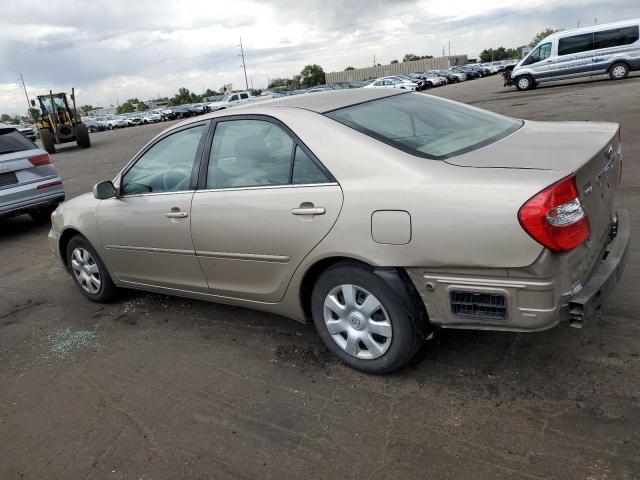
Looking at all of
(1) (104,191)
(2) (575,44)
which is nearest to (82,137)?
(2) (575,44)

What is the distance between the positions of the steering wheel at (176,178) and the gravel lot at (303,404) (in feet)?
3.54

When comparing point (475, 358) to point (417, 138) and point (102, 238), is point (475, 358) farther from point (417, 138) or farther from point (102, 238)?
point (102, 238)

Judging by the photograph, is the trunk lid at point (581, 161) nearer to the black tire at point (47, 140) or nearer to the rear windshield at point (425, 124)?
the rear windshield at point (425, 124)

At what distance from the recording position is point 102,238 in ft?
14.6

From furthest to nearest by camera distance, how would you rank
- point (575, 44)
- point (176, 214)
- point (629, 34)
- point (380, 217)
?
point (575, 44), point (629, 34), point (176, 214), point (380, 217)

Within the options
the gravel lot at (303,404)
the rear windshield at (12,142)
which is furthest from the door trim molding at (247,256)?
the rear windshield at (12,142)

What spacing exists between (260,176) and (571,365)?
6.83ft

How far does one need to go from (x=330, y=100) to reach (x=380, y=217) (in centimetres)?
113

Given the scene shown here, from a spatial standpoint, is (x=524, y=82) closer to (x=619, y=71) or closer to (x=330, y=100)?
(x=619, y=71)

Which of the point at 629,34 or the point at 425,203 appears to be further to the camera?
the point at 629,34

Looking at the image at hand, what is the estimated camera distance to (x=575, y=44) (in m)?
21.5

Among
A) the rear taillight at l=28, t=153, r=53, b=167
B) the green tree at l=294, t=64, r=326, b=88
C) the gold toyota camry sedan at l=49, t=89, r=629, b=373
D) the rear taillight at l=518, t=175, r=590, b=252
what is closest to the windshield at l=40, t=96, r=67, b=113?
the rear taillight at l=28, t=153, r=53, b=167

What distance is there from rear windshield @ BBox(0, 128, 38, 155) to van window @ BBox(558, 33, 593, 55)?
800 inches

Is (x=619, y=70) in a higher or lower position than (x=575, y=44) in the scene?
lower
